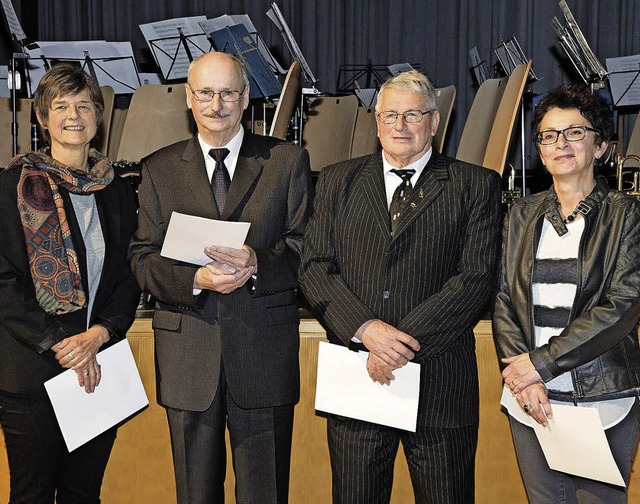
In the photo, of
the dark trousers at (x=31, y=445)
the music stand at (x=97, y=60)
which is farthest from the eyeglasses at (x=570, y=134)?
the music stand at (x=97, y=60)

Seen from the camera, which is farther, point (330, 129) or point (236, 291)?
point (330, 129)

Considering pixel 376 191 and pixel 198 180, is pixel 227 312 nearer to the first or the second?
pixel 198 180

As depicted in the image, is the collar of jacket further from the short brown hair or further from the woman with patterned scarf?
the short brown hair

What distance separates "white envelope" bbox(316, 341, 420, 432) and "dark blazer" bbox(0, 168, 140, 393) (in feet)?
2.04

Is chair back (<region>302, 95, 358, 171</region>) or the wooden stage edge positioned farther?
chair back (<region>302, 95, 358, 171</region>)

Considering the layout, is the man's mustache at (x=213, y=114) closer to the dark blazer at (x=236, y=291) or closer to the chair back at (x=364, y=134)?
the dark blazer at (x=236, y=291)

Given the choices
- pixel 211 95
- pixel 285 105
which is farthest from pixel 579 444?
pixel 285 105

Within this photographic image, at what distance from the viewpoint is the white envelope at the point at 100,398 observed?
7.10 feet

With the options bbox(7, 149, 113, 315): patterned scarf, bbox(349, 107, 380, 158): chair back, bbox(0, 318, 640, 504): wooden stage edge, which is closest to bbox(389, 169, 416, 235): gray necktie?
bbox(0, 318, 640, 504): wooden stage edge

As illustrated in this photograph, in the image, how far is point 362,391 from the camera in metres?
2.14

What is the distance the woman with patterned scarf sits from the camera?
7.05ft

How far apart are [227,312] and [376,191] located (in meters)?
0.53

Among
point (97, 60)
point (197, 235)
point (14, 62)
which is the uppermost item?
point (97, 60)

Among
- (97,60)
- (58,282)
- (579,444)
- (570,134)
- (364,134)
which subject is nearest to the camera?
(579,444)
